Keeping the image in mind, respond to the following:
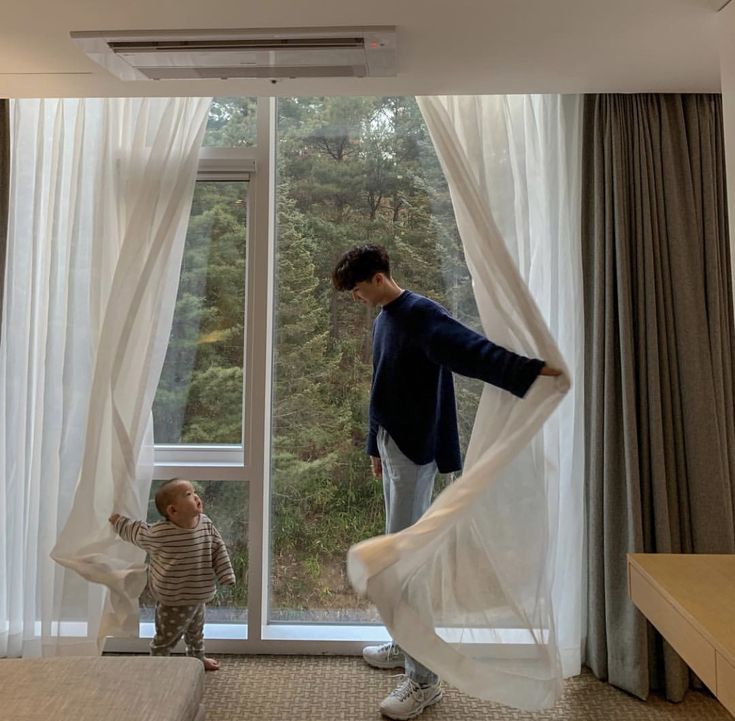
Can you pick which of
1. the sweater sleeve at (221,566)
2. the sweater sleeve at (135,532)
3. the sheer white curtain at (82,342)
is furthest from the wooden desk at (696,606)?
the sheer white curtain at (82,342)

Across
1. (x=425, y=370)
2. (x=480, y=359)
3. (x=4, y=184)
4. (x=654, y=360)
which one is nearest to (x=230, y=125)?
(x=4, y=184)

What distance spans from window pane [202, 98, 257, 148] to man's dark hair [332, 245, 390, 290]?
→ 0.81 metres

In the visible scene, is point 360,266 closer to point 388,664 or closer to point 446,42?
point 446,42

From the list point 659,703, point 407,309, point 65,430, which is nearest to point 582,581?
point 659,703

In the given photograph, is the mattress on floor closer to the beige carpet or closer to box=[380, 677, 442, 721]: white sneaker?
the beige carpet

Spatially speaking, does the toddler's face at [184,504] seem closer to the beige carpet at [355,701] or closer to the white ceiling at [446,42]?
the beige carpet at [355,701]

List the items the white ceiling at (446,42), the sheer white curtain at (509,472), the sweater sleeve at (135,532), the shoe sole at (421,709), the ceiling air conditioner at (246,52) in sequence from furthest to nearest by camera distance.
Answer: the sweater sleeve at (135,532)
the shoe sole at (421,709)
the sheer white curtain at (509,472)
the ceiling air conditioner at (246,52)
the white ceiling at (446,42)

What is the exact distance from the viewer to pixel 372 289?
Answer: 2.12 m

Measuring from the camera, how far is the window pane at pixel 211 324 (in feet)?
8.27

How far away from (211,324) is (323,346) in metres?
0.48

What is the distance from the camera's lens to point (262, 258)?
98.6 inches

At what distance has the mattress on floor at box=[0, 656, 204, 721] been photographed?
1422mm

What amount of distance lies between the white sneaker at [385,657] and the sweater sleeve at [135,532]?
37.9 inches

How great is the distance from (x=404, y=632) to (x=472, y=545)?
36 centimetres
